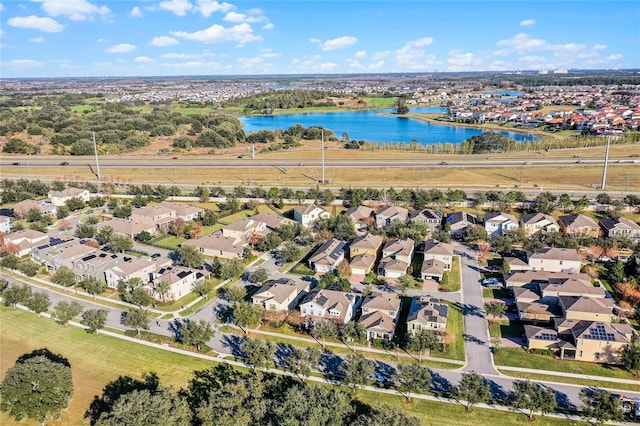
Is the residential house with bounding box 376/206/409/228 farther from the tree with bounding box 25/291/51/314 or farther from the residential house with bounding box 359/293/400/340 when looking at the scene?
the tree with bounding box 25/291/51/314

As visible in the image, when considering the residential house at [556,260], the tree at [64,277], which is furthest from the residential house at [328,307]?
the tree at [64,277]

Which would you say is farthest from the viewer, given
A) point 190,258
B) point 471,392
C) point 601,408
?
point 190,258

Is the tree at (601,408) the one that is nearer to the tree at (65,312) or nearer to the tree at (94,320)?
the tree at (94,320)

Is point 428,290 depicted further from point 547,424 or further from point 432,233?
point 547,424

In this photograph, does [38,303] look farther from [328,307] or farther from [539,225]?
[539,225]

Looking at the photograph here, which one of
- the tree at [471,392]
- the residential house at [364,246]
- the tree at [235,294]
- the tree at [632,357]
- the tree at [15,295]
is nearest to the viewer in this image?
the tree at [471,392]

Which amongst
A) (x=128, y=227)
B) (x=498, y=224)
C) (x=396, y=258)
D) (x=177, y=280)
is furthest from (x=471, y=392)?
(x=128, y=227)
